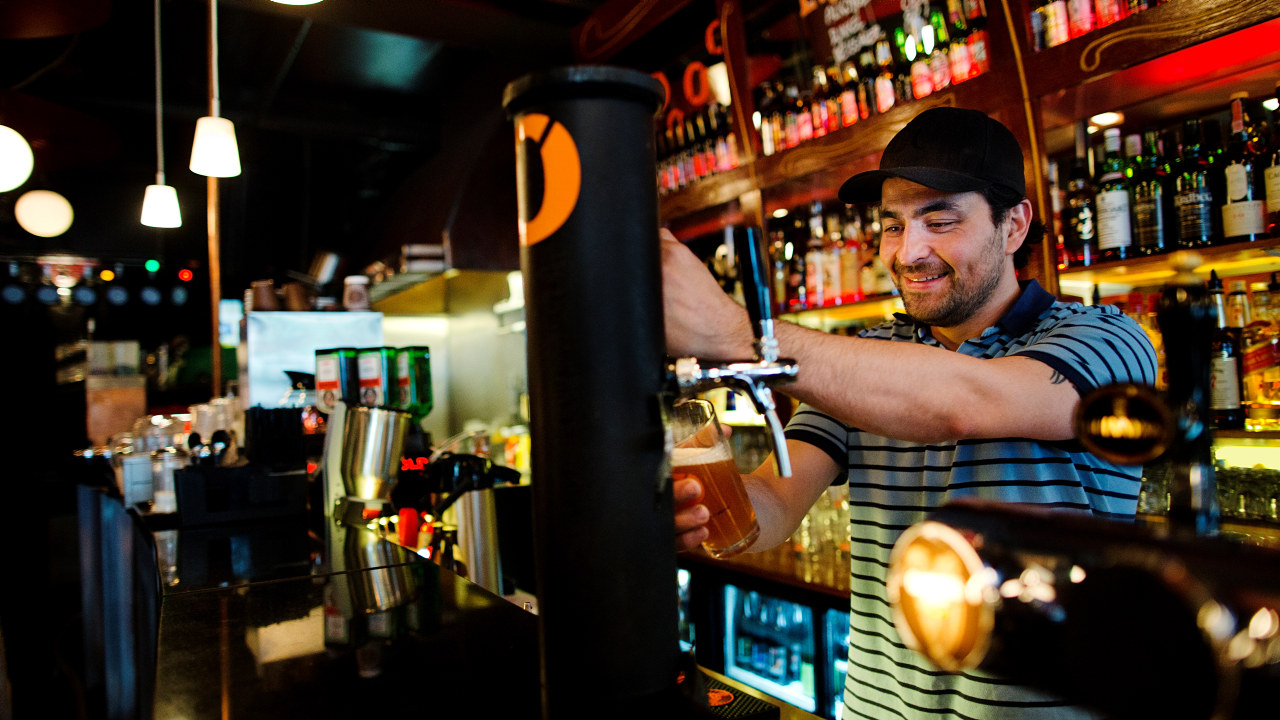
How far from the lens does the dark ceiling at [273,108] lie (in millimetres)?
3865

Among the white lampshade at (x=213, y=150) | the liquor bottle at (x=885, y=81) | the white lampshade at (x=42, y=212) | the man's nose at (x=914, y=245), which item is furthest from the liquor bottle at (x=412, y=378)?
the white lampshade at (x=42, y=212)

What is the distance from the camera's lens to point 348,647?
839mm

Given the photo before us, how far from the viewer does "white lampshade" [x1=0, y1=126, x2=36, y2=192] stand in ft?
11.3

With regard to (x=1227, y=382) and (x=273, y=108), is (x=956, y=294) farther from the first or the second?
(x=273, y=108)

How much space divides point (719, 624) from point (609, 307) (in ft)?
8.81

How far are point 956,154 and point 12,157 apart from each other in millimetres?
3887

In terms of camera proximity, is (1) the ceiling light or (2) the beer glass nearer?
(2) the beer glass

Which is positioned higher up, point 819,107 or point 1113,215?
point 819,107

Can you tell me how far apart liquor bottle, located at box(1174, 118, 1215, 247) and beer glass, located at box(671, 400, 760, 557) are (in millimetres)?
1511

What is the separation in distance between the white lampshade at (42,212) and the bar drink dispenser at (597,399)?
681 cm

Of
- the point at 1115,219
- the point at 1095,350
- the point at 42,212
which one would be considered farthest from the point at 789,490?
the point at 42,212

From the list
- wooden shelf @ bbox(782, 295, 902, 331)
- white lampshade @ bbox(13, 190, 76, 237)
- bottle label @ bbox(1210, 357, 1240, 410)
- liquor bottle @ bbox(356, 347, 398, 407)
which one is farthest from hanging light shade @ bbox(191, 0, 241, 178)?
white lampshade @ bbox(13, 190, 76, 237)

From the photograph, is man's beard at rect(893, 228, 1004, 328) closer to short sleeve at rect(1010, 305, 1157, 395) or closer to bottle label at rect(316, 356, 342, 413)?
short sleeve at rect(1010, 305, 1157, 395)

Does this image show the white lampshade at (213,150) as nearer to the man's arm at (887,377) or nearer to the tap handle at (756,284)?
the man's arm at (887,377)
